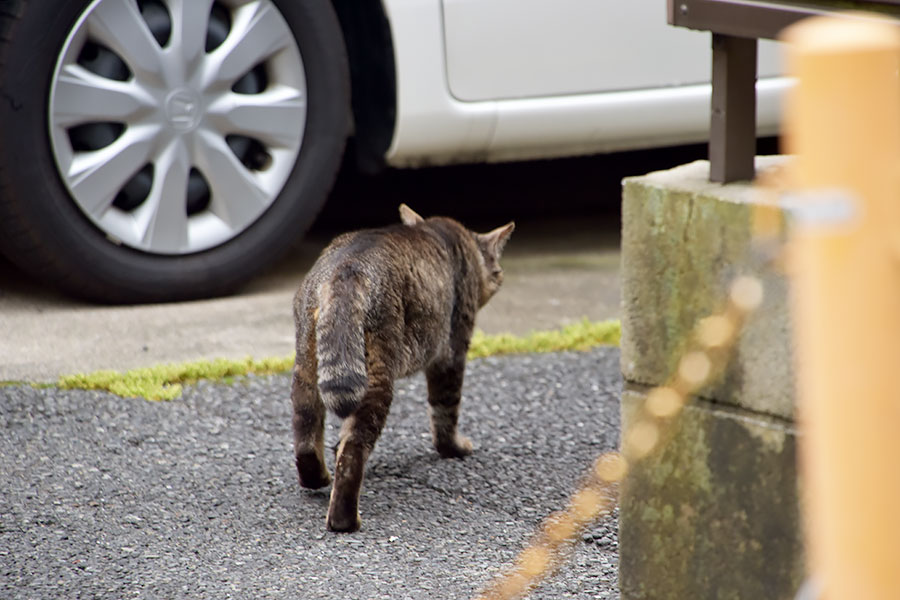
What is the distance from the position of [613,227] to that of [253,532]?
3.55 m

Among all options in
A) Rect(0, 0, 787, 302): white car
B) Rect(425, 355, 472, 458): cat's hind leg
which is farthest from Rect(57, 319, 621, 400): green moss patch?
Rect(425, 355, 472, 458): cat's hind leg

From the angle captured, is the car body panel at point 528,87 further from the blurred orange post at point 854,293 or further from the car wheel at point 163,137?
the blurred orange post at point 854,293

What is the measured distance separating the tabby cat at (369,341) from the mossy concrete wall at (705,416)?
35.2 inches

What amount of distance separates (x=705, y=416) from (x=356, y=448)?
45.3 inches

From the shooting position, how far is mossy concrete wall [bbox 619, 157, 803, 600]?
2457mm

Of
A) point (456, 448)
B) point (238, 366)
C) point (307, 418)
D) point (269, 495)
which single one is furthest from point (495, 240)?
point (269, 495)

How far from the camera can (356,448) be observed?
3.43 m

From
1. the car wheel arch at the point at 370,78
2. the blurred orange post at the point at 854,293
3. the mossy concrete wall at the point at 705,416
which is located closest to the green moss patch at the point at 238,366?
the car wheel arch at the point at 370,78

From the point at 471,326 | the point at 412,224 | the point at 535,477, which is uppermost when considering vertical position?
the point at 412,224

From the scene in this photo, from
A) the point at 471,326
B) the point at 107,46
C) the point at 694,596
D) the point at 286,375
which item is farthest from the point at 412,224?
the point at 694,596

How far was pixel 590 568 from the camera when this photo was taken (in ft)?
10.5

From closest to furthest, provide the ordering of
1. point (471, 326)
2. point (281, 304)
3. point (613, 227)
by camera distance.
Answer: point (471, 326)
point (281, 304)
point (613, 227)

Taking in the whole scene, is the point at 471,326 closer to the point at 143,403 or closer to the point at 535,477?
the point at 535,477

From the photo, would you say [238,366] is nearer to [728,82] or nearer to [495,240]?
[495,240]
